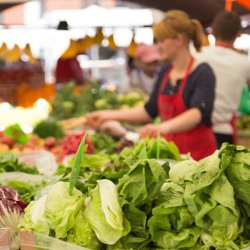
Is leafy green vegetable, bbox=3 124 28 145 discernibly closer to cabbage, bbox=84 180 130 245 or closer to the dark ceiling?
the dark ceiling

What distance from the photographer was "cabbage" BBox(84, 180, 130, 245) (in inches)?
81.1

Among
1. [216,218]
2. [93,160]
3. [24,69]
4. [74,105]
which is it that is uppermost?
[216,218]

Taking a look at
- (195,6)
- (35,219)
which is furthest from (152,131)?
(195,6)

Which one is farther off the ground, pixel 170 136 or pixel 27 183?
pixel 27 183

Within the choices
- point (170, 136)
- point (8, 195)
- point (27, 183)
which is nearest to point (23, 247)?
point (8, 195)

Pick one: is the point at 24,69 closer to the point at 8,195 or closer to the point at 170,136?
the point at 170,136

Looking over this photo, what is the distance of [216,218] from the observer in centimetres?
201

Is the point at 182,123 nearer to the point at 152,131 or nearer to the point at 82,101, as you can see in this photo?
the point at 152,131

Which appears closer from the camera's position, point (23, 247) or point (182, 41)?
point (23, 247)

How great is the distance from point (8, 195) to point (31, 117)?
479cm

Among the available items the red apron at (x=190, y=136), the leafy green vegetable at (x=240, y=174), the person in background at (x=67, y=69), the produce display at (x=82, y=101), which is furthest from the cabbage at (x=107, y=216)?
the person in background at (x=67, y=69)

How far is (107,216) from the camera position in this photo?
2.06 metres

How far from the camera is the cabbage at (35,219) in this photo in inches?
83.4

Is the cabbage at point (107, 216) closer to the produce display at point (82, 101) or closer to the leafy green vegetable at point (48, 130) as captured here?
the leafy green vegetable at point (48, 130)
